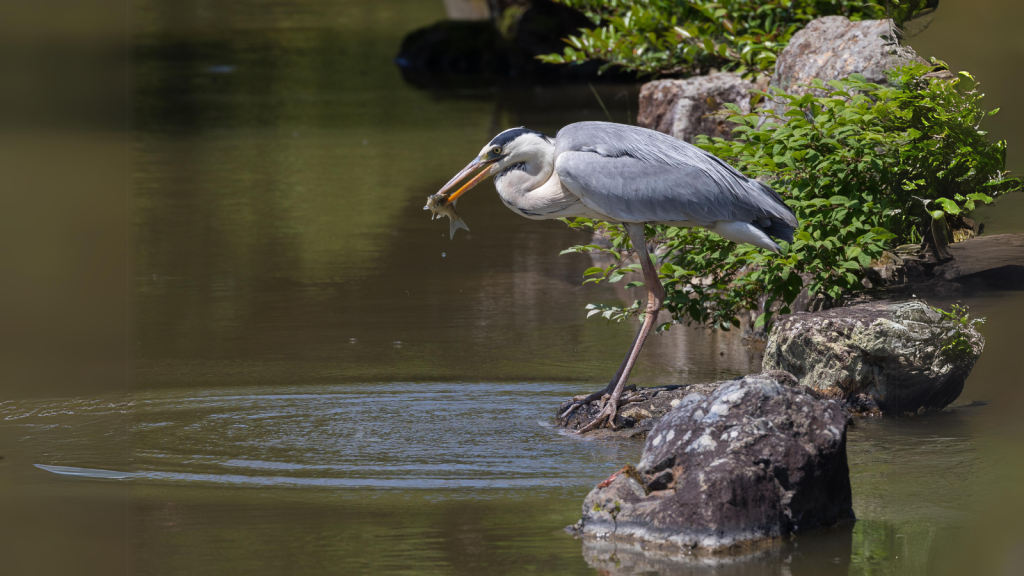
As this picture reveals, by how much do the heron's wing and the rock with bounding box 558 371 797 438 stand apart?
2.61 feet

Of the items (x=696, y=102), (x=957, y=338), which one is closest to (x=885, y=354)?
(x=957, y=338)

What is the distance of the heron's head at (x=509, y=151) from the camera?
5.04 meters

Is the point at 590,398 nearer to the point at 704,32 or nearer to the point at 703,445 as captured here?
the point at 703,445

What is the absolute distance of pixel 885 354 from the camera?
4961 millimetres

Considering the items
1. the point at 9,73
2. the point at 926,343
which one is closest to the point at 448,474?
the point at 926,343

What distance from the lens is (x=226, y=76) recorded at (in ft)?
71.4

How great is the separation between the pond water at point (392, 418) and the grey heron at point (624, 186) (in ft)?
2.94

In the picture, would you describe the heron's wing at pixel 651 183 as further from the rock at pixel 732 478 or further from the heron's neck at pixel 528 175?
the rock at pixel 732 478

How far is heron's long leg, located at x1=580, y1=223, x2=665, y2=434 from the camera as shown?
492cm

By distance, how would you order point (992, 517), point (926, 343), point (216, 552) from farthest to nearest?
point (926, 343) < point (992, 517) < point (216, 552)

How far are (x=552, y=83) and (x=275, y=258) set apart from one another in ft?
44.9

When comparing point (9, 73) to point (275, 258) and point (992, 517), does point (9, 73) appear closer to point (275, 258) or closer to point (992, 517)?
point (992, 517)

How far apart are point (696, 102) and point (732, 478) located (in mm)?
5791

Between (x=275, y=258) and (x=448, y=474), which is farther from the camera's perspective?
(x=275, y=258)
